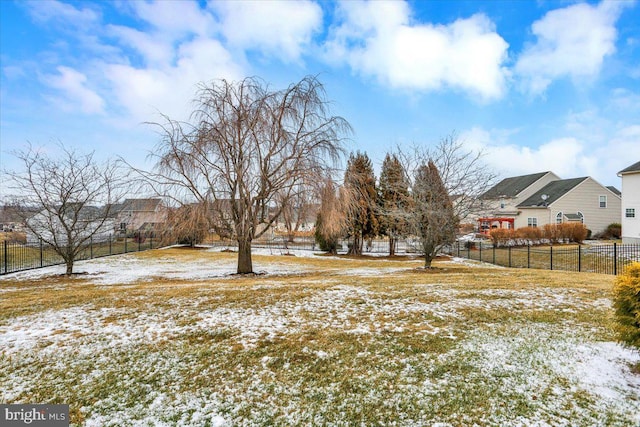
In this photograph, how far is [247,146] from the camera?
10391mm

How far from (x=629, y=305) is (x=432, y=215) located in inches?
350

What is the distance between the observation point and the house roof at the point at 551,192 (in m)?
29.8

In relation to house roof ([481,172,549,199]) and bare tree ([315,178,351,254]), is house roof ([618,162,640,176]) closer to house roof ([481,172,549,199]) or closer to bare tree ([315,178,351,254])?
house roof ([481,172,549,199])

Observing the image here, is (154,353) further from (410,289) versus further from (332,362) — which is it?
(410,289)

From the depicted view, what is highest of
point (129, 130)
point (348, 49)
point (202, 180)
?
point (348, 49)

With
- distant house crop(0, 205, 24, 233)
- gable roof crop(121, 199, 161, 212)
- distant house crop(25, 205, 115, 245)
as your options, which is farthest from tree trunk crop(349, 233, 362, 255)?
distant house crop(0, 205, 24, 233)

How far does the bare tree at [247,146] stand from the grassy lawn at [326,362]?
203 inches

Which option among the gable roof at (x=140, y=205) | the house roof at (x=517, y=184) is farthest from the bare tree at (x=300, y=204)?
the house roof at (x=517, y=184)

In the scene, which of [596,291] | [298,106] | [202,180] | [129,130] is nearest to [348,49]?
[298,106]

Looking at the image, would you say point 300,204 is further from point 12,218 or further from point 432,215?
point 12,218

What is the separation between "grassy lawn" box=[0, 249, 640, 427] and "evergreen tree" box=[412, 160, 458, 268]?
6.05 m

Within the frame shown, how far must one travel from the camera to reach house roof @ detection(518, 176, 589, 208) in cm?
2984

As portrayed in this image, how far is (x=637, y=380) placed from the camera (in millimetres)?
3029

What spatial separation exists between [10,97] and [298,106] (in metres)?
10.9
